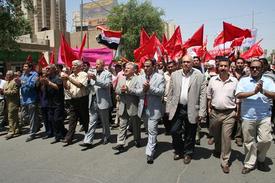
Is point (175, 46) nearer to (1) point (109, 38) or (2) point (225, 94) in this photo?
(1) point (109, 38)

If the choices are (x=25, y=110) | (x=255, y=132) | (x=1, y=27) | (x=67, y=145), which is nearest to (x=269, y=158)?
(x=255, y=132)

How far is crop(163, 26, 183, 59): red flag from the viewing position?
412 inches

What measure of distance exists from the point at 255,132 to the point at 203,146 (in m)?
1.79

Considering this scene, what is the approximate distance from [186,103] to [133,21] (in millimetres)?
32215

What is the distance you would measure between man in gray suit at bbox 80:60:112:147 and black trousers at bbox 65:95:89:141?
28 cm

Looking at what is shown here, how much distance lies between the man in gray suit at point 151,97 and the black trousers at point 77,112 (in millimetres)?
1708

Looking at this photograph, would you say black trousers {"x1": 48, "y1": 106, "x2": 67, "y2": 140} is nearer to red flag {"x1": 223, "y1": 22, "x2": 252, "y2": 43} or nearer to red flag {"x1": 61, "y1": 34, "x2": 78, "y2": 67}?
red flag {"x1": 61, "y1": 34, "x2": 78, "y2": 67}

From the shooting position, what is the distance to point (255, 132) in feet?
17.1

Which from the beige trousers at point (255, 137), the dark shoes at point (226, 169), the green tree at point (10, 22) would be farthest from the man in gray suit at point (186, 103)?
the green tree at point (10, 22)

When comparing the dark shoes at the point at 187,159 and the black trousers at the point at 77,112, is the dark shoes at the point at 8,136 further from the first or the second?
the dark shoes at the point at 187,159

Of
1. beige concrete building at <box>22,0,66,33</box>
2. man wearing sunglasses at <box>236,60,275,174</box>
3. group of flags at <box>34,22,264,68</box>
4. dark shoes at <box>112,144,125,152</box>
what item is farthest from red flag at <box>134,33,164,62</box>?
beige concrete building at <box>22,0,66,33</box>

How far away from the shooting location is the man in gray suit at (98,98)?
6961 mm

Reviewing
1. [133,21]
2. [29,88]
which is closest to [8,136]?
[29,88]

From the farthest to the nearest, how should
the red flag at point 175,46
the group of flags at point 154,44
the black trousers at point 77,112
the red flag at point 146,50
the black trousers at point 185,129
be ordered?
the red flag at point 175,46 → the red flag at point 146,50 → the group of flags at point 154,44 → the black trousers at point 77,112 → the black trousers at point 185,129
